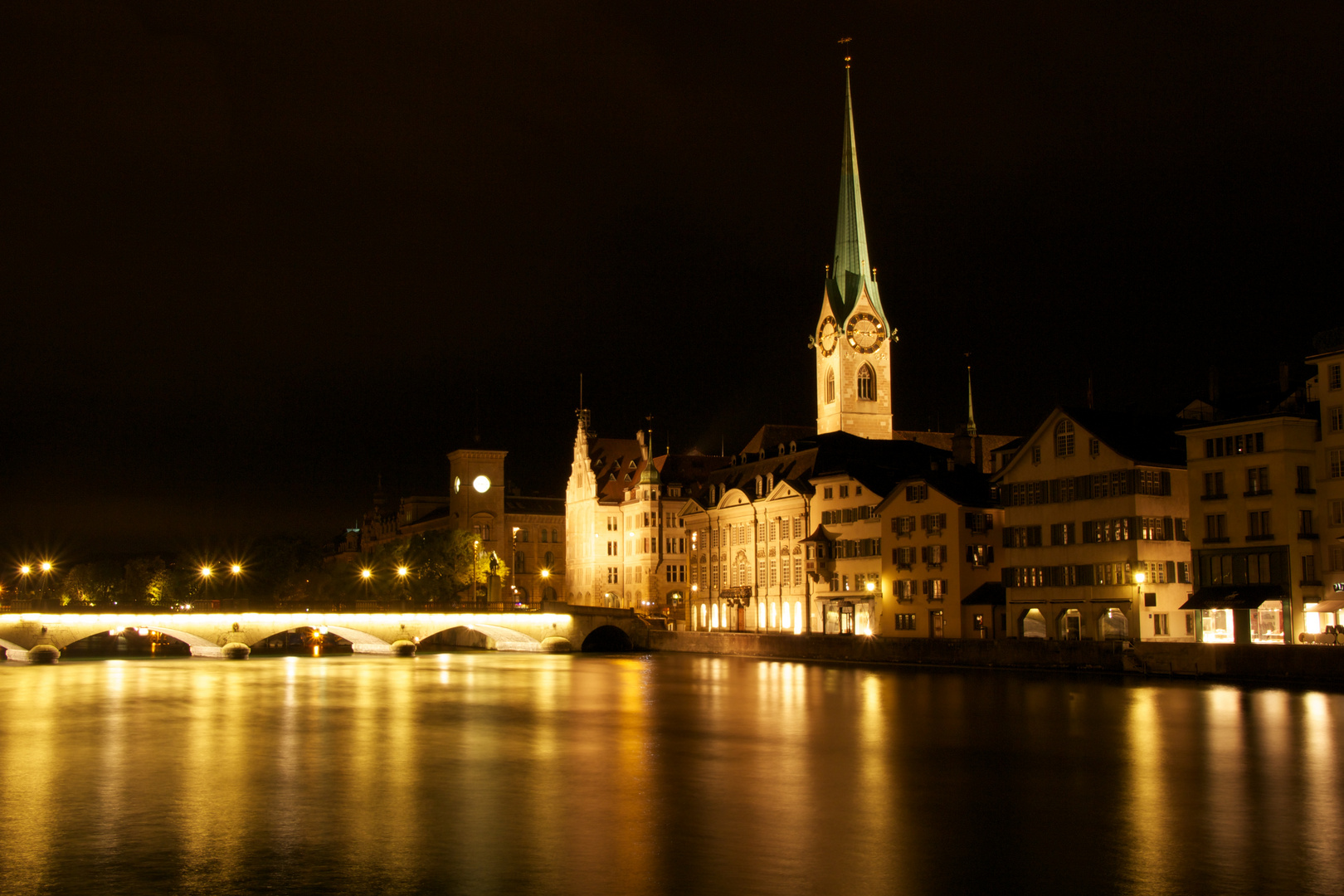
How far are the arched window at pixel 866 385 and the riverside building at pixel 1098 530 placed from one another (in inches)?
2375

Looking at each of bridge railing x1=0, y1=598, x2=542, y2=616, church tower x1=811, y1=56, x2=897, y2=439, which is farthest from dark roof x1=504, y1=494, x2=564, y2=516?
bridge railing x1=0, y1=598, x2=542, y2=616

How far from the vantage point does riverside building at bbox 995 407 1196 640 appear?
234 feet

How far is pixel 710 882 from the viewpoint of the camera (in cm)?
2272

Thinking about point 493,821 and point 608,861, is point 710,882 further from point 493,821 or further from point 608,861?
point 493,821

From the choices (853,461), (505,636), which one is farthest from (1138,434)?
(505,636)

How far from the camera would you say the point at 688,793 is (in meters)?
32.3

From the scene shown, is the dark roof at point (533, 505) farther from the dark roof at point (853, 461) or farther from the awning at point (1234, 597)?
the awning at point (1234, 597)

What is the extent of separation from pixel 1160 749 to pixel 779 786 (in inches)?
474

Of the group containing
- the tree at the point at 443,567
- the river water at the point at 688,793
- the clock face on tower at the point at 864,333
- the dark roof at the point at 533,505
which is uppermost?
the clock face on tower at the point at 864,333

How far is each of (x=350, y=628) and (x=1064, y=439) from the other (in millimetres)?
54981

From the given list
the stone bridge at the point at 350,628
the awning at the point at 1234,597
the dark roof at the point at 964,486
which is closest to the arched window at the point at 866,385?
the stone bridge at the point at 350,628

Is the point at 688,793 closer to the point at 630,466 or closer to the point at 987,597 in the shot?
the point at 987,597

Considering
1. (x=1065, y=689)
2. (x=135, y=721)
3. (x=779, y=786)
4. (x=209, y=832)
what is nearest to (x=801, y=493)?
(x=1065, y=689)

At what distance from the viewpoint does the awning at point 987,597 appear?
264 ft
